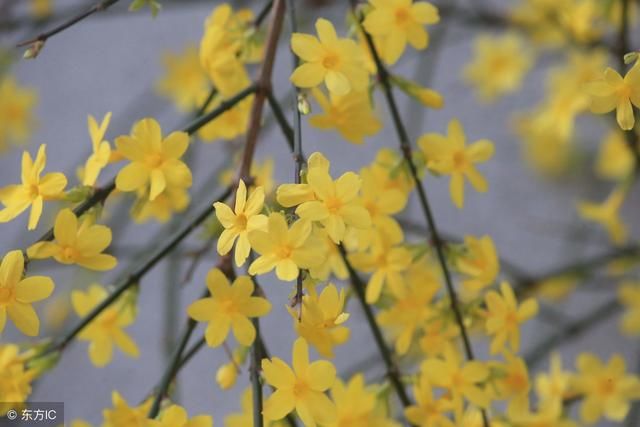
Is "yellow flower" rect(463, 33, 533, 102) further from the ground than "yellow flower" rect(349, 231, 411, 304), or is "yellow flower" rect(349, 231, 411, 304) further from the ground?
"yellow flower" rect(349, 231, 411, 304)

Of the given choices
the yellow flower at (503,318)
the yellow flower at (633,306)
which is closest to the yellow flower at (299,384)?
the yellow flower at (503,318)

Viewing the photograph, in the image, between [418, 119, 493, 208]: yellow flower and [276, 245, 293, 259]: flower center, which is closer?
[276, 245, 293, 259]: flower center

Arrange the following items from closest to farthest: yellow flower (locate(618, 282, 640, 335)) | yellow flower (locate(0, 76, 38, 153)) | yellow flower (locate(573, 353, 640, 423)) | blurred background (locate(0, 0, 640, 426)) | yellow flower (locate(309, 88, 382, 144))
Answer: yellow flower (locate(309, 88, 382, 144)), yellow flower (locate(573, 353, 640, 423)), yellow flower (locate(618, 282, 640, 335)), yellow flower (locate(0, 76, 38, 153)), blurred background (locate(0, 0, 640, 426))

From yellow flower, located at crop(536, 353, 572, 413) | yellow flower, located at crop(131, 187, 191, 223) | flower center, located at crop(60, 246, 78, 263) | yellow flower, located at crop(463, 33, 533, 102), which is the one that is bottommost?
yellow flower, located at crop(463, 33, 533, 102)

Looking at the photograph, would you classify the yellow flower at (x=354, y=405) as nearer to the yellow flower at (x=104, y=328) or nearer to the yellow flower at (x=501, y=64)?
the yellow flower at (x=104, y=328)

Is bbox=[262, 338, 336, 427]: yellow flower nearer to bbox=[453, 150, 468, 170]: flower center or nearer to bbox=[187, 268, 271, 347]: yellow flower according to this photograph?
bbox=[187, 268, 271, 347]: yellow flower

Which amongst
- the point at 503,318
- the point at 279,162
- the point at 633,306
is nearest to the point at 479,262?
the point at 503,318

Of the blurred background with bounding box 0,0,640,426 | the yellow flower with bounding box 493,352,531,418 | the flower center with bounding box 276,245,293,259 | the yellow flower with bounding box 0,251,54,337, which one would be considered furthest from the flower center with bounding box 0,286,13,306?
the blurred background with bounding box 0,0,640,426
